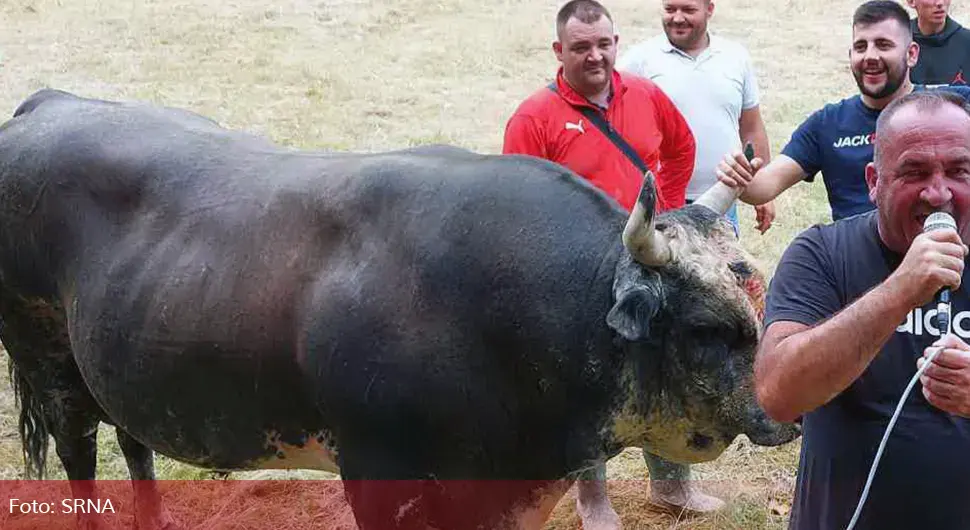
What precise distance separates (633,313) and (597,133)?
161cm

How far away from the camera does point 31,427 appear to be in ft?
17.6

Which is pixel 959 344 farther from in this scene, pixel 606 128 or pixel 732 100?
pixel 732 100

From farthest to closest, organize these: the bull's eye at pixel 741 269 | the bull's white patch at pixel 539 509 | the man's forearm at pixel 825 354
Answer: the bull's white patch at pixel 539 509
the bull's eye at pixel 741 269
the man's forearm at pixel 825 354

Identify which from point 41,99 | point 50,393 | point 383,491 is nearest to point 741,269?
point 383,491

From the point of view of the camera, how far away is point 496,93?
14.5m

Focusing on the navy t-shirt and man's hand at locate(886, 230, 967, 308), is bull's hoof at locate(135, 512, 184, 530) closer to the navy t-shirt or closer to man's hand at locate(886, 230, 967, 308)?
the navy t-shirt

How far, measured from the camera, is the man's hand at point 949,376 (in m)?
2.35

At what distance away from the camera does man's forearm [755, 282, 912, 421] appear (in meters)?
2.31

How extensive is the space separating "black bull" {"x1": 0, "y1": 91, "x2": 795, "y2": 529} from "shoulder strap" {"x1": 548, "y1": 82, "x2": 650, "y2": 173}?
88 centimetres

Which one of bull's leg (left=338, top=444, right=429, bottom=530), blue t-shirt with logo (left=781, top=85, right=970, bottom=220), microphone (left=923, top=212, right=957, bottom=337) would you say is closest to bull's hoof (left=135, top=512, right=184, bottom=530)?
bull's leg (left=338, top=444, right=429, bottom=530)

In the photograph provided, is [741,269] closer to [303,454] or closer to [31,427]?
[303,454]

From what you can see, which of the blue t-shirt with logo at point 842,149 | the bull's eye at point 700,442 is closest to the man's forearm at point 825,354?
the bull's eye at point 700,442

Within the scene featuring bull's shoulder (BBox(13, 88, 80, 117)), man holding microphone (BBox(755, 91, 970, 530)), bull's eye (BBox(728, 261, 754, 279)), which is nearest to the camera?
man holding microphone (BBox(755, 91, 970, 530))

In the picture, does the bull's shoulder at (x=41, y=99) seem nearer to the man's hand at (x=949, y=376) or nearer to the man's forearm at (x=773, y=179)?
the man's forearm at (x=773, y=179)
